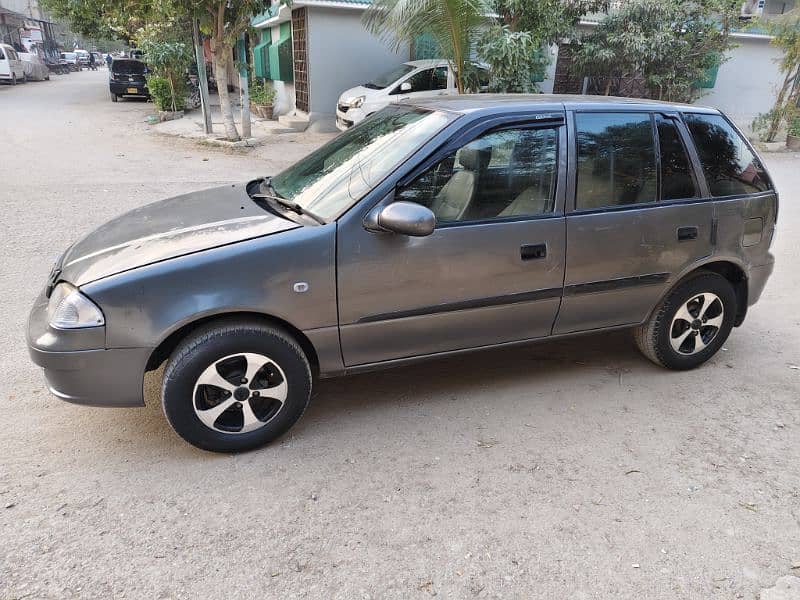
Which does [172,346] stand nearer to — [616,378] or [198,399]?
[198,399]

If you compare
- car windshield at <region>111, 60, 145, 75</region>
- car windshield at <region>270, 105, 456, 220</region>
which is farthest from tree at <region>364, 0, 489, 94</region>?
car windshield at <region>111, 60, 145, 75</region>

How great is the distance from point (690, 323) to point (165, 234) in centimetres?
329

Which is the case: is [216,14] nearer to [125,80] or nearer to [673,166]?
[673,166]

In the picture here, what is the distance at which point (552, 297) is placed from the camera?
139 inches

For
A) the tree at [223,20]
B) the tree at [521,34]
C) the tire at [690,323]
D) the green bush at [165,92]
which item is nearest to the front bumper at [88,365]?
the tire at [690,323]

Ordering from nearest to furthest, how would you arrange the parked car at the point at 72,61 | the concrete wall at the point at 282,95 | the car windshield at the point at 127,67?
the concrete wall at the point at 282,95
the car windshield at the point at 127,67
the parked car at the point at 72,61

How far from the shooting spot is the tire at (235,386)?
2.88 metres

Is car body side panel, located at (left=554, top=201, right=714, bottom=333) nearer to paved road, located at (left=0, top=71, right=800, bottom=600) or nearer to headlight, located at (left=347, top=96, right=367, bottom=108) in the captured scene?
paved road, located at (left=0, top=71, right=800, bottom=600)

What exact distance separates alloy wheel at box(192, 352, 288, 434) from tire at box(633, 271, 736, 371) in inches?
95.8

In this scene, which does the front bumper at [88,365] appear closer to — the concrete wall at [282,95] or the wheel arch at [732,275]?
the wheel arch at [732,275]

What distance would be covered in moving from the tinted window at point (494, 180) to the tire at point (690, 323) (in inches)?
46.3

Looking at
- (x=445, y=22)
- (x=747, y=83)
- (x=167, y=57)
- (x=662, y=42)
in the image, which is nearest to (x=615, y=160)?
(x=445, y=22)

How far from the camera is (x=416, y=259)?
10.3ft

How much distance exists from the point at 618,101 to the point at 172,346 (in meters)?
2.99
